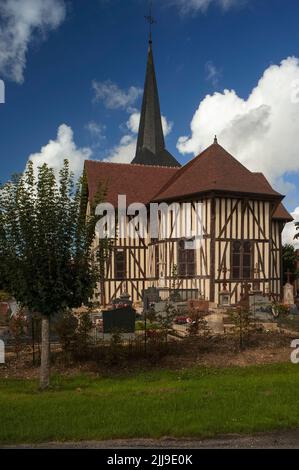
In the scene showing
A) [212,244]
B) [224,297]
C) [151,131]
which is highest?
[151,131]

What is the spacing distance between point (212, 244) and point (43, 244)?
1529 cm

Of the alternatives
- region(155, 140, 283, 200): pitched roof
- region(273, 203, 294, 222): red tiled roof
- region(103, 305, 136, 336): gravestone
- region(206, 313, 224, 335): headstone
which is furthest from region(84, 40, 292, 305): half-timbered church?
region(103, 305, 136, 336): gravestone

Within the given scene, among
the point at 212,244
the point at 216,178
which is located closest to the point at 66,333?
the point at 212,244

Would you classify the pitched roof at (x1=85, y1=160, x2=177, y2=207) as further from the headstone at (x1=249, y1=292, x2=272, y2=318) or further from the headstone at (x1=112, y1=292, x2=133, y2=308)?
the headstone at (x1=249, y1=292, x2=272, y2=318)

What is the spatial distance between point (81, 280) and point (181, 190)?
1636 centimetres

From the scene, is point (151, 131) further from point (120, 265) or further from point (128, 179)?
point (120, 265)

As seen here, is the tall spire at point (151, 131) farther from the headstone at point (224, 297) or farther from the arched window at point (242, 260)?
the headstone at point (224, 297)

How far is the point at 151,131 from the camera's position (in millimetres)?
43469

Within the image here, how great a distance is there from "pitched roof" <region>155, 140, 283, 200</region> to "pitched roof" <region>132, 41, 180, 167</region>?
49.4 feet

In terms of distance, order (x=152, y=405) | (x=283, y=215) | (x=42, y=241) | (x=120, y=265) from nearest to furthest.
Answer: (x=152, y=405) < (x=42, y=241) < (x=120, y=265) < (x=283, y=215)

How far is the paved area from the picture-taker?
5957 mm

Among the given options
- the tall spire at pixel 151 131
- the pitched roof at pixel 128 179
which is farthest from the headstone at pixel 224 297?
the tall spire at pixel 151 131

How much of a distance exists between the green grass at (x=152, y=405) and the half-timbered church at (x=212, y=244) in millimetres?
12944
